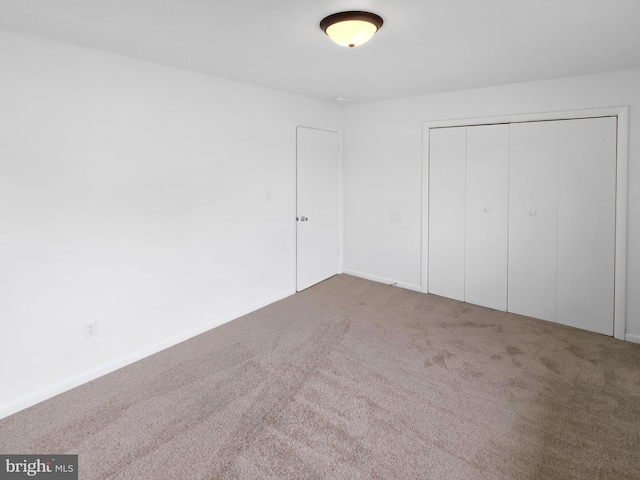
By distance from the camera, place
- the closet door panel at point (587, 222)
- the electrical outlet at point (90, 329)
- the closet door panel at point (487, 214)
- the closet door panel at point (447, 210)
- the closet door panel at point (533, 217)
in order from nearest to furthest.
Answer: the electrical outlet at point (90, 329) → the closet door panel at point (587, 222) → the closet door panel at point (533, 217) → the closet door panel at point (487, 214) → the closet door panel at point (447, 210)

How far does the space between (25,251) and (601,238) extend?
4.57 meters

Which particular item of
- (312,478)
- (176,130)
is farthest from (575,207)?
(176,130)

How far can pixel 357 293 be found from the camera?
15.2 ft

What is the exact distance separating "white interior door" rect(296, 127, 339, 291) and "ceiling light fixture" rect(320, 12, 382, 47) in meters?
2.22

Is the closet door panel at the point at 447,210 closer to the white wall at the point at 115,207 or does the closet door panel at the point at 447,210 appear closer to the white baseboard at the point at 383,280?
the white baseboard at the point at 383,280

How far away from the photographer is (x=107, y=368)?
2.82 metres

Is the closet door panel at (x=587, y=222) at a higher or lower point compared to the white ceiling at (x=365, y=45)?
lower

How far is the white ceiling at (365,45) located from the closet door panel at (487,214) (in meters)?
0.67

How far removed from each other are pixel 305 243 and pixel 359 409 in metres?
2.65

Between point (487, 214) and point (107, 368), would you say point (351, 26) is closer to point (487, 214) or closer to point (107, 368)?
point (487, 214)

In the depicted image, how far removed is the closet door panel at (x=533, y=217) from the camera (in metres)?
3.65

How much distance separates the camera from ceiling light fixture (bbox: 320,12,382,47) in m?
2.12

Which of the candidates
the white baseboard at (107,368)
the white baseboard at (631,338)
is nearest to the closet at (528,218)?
the white baseboard at (631,338)

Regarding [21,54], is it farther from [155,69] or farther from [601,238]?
[601,238]
